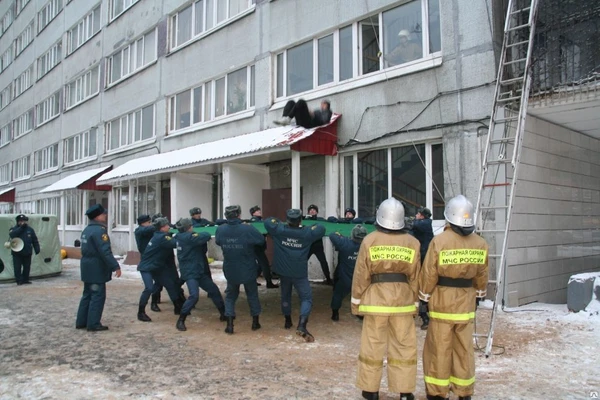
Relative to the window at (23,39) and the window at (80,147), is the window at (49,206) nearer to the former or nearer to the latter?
the window at (80,147)

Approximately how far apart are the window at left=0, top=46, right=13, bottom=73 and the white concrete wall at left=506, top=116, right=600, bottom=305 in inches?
1443

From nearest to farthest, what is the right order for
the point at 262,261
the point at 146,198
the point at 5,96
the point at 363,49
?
the point at 262,261, the point at 363,49, the point at 146,198, the point at 5,96

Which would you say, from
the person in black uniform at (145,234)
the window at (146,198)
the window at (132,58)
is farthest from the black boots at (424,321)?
the window at (132,58)

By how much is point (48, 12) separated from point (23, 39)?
5166mm

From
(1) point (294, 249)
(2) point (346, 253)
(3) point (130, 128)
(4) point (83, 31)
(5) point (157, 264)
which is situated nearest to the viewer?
(1) point (294, 249)

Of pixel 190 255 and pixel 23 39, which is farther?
pixel 23 39

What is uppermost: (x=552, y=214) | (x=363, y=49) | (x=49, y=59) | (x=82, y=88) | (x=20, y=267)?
(x=49, y=59)

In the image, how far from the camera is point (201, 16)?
15117mm

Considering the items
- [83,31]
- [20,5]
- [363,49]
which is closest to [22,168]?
[83,31]

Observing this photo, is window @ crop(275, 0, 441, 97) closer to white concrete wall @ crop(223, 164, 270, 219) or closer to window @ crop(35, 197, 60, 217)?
white concrete wall @ crop(223, 164, 270, 219)

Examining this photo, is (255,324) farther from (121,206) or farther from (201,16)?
(121,206)

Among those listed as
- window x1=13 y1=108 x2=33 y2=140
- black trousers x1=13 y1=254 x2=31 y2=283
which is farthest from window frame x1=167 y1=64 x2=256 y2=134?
window x1=13 y1=108 x2=33 y2=140

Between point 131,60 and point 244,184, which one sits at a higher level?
point 131,60

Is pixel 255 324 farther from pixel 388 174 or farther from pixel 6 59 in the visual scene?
pixel 6 59
